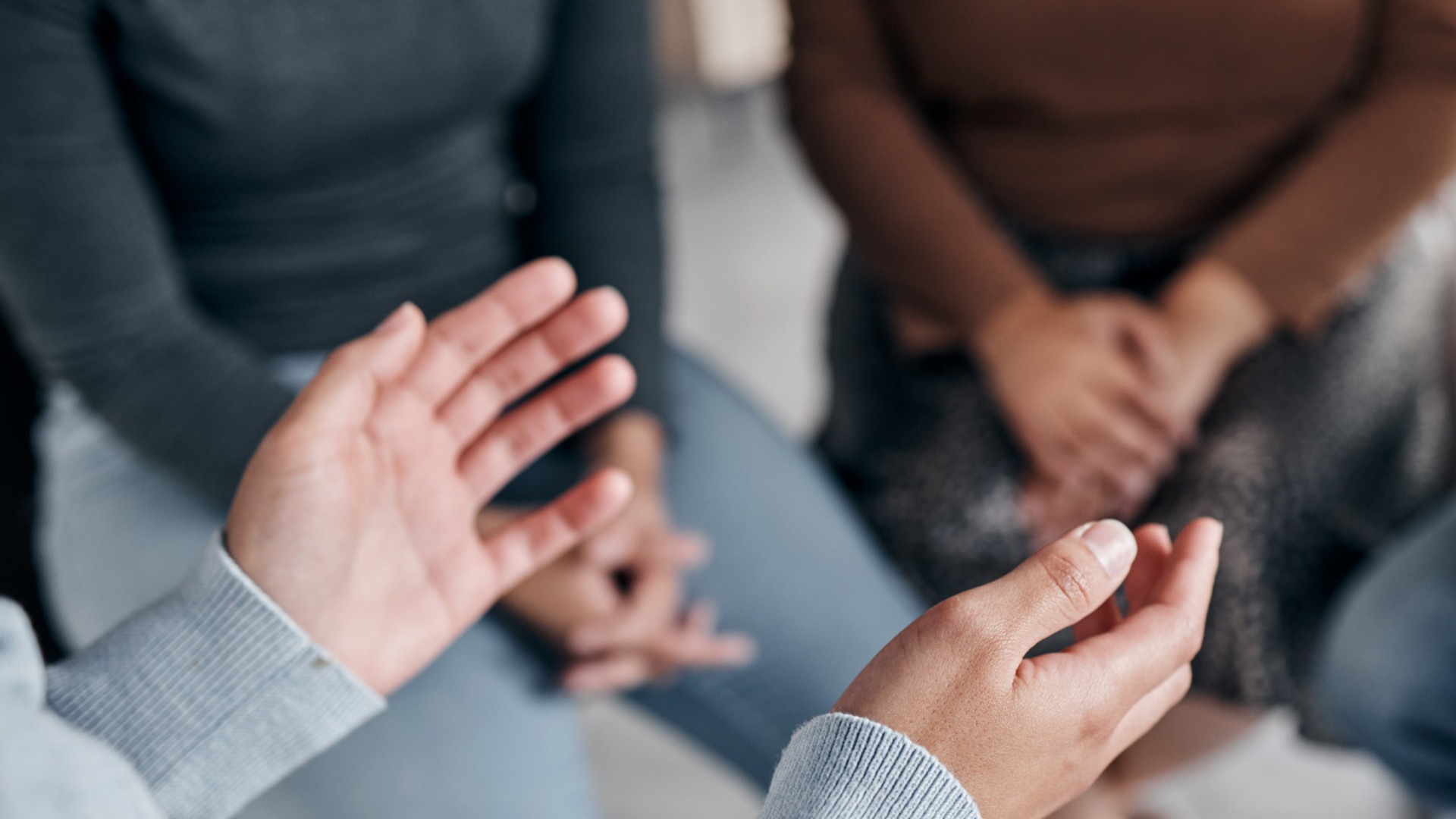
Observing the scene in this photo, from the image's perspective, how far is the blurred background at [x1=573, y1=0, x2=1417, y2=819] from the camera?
774 millimetres

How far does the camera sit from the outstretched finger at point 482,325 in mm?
418

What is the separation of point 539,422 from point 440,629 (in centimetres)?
10

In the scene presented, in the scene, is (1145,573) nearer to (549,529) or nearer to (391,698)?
(549,529)

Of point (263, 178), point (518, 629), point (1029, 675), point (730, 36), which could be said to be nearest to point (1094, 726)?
point (1029, 675)

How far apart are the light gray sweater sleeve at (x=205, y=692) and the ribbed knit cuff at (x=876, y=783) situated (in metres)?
0.20

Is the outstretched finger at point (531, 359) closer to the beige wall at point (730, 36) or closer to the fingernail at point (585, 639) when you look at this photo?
the fingernail at point (585, 639)

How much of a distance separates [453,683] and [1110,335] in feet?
1.36

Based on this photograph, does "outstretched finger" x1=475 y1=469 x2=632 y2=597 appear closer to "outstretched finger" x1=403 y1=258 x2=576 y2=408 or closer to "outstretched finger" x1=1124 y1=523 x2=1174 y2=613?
"outstretched finger" x1=403 y1=258 x2=576 y2=408

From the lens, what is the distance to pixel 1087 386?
567 millimetres

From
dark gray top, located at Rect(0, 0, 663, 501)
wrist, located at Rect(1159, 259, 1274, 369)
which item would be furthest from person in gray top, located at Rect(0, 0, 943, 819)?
wrist, located at Rect(1159, 259, 1274, 369)

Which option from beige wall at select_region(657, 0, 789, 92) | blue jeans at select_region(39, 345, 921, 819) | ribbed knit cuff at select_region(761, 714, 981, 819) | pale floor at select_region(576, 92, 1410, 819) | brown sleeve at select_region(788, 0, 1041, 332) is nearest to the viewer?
ribbed knit cuff at select_region(761, 714, 981, 819)

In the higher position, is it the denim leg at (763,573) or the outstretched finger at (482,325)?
the outstretched finger at (482,325)

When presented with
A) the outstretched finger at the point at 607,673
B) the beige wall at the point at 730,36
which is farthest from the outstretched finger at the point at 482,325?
the beige wall at the point at 730,36

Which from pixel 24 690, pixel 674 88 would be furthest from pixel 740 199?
pixel 24 690
